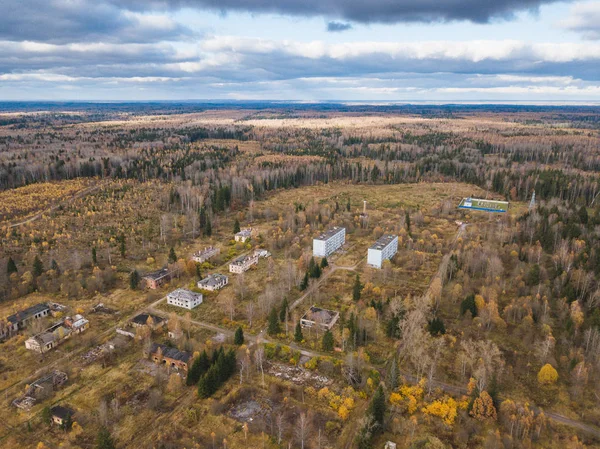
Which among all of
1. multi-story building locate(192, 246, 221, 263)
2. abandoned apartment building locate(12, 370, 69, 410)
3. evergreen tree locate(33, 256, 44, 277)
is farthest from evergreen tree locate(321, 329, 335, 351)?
evergreen tree locate(33, 256, 44, 277)

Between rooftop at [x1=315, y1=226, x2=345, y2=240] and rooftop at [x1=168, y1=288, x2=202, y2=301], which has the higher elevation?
rooftop at [x1=315, y1=226, x2=345, y2=240]

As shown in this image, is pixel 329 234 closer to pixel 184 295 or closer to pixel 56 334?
pixel 184 295

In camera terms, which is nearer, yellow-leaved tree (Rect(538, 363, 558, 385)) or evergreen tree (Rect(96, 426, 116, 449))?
evergreen tree (Rect(96, 426, 116, 449))

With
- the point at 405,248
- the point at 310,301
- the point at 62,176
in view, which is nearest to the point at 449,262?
the point at 405,248

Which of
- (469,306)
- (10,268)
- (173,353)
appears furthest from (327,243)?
(10,268)

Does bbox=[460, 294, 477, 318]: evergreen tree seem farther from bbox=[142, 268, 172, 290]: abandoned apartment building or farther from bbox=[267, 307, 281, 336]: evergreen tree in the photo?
bbox=[142, 268, 172, 290]: abandoned apartment building
